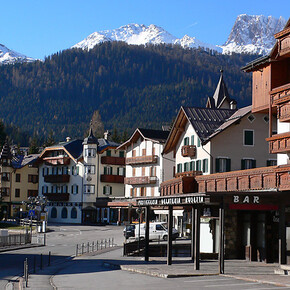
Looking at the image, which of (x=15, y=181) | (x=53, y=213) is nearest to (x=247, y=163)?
(x=53, y=213)

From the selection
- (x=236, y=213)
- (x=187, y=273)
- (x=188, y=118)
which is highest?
(x=188, y=118)

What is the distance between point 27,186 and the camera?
122 metres

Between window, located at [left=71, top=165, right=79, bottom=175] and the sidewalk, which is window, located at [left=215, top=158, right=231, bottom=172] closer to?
the sidewalk

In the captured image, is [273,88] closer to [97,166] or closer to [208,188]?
[208,188]

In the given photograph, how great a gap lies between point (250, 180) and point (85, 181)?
69.4 m

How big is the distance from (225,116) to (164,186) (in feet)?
37.2

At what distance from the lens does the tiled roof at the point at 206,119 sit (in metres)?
59.7

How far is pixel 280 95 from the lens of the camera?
33312 mm

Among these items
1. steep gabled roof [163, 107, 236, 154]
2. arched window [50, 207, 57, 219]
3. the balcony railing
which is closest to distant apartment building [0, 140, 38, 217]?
arched window [50, 207, 57, 219]

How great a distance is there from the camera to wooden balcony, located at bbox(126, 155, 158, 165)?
88.4 metres

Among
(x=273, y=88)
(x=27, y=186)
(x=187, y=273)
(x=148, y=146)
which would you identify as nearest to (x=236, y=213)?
(x=273, y=88)

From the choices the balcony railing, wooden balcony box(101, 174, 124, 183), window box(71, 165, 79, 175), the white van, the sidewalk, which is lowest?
the sidewalk

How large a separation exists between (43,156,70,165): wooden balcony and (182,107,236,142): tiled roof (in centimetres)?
5194

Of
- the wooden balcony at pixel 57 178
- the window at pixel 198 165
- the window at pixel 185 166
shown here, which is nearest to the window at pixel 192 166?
the window at pixel 185 166
